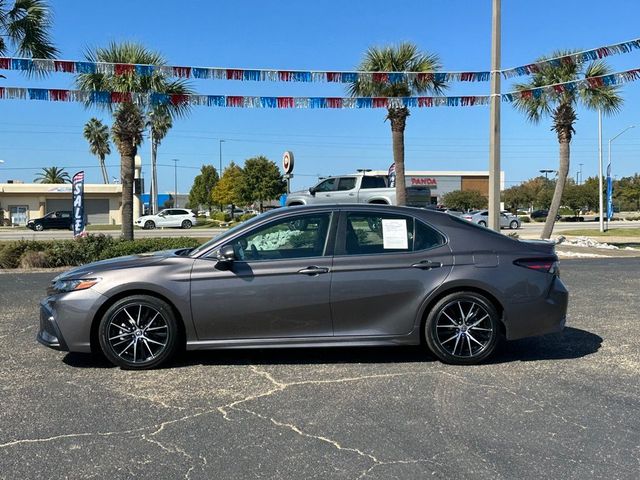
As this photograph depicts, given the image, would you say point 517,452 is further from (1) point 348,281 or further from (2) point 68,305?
(2) point 68,305

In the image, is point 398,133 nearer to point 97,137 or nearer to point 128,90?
point 128,90

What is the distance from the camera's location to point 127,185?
58.4 feet

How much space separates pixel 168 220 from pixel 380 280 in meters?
40.9

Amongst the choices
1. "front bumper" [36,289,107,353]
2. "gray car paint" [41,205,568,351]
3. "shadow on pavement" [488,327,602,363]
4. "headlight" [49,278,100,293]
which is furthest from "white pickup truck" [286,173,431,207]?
"front bumper" [36,289,107,353]

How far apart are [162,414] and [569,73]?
21.4m

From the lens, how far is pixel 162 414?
4.39 meters

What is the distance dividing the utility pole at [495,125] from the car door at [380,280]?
8.86 metres

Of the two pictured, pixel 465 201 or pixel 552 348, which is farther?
pixel 465 201

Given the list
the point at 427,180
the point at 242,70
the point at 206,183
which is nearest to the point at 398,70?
the point at 242,70

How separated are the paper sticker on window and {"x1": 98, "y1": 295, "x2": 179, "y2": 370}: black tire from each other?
2044 millimetres

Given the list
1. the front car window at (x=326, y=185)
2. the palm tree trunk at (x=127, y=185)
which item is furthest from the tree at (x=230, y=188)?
the palm tree trunk at (x=127, y=185)

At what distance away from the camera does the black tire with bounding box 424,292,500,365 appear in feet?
18.1

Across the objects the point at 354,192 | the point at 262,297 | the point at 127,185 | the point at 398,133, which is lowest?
the point at 262,297

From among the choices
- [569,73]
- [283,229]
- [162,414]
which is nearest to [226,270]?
[283,229]
